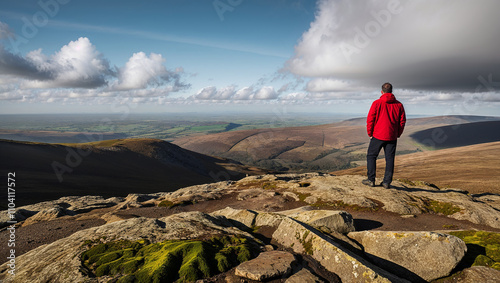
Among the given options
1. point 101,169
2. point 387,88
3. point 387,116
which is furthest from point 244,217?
point 101,169

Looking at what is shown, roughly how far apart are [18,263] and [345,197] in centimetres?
2113

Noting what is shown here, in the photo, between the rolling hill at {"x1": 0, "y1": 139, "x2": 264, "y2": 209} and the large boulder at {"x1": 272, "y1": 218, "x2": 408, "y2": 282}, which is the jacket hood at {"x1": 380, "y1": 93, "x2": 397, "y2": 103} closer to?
the large boulder at {"x1": 272, "y1": 218, "x2": 408, "y2": 282}

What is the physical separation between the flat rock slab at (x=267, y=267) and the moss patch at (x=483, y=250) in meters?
6.08

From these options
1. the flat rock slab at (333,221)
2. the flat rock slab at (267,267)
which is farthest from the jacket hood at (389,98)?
the flat rock slab at (267,267)

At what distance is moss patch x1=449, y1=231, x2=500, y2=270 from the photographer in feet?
24.1

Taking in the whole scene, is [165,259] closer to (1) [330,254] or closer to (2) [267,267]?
(2) [267,267]

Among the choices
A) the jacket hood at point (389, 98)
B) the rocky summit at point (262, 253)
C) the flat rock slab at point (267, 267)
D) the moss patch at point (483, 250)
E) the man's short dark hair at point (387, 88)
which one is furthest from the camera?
the man's short dark hair at point (387, 88)

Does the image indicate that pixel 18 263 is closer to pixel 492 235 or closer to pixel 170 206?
pixel 170 206

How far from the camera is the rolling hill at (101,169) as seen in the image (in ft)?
196

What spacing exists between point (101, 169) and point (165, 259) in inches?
3753

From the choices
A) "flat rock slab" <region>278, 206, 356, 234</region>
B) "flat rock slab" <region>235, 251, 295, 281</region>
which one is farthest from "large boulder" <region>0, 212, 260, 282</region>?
A: "flat rock slab" <region>278, 206, 356, 234</region>

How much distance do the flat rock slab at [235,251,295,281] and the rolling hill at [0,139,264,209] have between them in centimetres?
5840

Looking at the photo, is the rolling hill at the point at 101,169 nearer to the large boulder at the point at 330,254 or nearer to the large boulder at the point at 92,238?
the large boulder at the point at 92,238

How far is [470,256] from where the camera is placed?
770 cm
